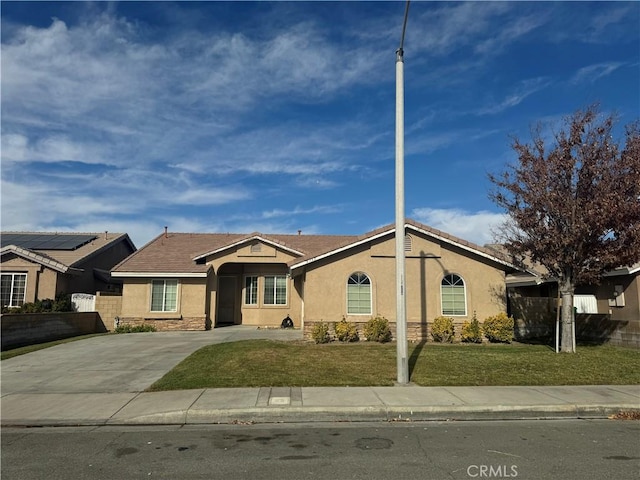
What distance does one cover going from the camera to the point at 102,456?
6145 mm

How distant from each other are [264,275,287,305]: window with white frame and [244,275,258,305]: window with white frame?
532mm

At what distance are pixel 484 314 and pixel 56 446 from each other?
572 inches

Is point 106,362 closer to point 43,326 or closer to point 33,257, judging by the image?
point 43,326

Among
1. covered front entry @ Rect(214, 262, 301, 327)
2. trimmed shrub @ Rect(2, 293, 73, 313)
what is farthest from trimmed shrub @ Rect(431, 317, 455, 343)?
trimmed shrub @ Rect(2, 293, 73, 313)

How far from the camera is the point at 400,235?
34.0 ft

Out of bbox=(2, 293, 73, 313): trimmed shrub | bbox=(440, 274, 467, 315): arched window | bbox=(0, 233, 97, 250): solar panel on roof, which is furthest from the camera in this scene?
bbox=(0, 233, 97, 250): solar panel on roof

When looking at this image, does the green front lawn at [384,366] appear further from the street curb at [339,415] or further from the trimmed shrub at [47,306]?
the trimmed shrub at [47,306]

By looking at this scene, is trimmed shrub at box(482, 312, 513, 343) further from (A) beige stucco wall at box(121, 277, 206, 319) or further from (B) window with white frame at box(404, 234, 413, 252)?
(A) beige stucco wall at box(121, 277, 206, 319)

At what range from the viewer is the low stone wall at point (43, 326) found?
16.6 m

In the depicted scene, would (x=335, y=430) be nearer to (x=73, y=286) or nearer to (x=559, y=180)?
(x=559, y=180)

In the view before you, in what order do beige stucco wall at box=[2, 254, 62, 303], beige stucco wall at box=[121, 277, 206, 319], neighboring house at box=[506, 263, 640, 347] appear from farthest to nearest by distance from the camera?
beige stucco wall at box=[2, 254, 62, 303] < beige stucco wall at box=[121, 277, 206, 319] < neighboring house at box=[506, 263, 640, 347]

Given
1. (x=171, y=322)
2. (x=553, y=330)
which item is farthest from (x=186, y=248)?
(x=553, y=330)

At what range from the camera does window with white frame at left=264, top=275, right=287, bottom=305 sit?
954 inches

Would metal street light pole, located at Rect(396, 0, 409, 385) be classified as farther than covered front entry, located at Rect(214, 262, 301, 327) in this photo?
No
